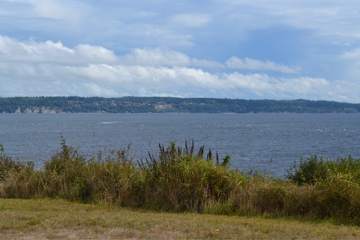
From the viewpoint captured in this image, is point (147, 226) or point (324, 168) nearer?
point (147, 226)

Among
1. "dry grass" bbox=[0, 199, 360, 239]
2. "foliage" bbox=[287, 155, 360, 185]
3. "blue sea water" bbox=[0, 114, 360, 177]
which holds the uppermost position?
"foliage" bbox=[287, 155, 360, 185]

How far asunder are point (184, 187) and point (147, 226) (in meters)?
2.54

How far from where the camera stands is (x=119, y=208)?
10867 millimetres

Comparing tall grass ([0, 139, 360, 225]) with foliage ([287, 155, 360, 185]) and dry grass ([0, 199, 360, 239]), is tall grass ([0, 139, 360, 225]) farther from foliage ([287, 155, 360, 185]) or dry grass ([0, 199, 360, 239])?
dry grass ([0, 199, 360, 239])

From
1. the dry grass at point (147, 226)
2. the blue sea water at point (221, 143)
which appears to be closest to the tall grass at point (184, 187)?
the dry grass at point (147, 226)

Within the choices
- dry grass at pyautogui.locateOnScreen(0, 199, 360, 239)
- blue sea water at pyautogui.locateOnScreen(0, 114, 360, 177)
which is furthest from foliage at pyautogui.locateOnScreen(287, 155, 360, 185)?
blue sea water at pyautogui.locateOnScreen(0, 114, 360, 177)

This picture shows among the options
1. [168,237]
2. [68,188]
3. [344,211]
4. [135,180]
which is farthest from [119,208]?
[344,211]

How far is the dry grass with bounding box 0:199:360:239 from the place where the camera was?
790cm

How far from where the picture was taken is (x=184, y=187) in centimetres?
1091

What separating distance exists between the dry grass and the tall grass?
620 millimetres

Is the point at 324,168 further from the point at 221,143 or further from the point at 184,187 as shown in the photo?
the point at 221,143

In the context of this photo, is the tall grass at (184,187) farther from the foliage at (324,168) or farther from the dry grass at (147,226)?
the dry grass at (147,226)

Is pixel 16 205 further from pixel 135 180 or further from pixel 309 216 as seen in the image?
pixel 309 216

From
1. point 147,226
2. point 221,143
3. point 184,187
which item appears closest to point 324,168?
point 184,187
